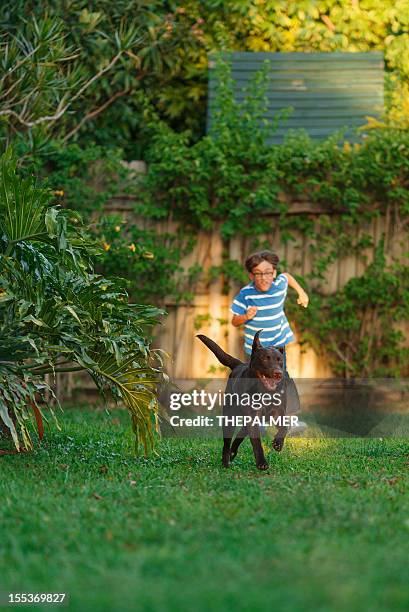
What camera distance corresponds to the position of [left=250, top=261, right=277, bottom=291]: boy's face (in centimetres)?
800

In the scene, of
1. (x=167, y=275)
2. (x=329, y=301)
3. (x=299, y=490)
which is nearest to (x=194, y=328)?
(x=167, y=275)

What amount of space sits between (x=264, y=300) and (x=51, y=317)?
7.15 ft

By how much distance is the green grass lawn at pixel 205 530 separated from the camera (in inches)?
133

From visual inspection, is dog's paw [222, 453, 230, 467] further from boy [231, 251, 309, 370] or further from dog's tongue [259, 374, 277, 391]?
boy [231, 251, 309, 370]

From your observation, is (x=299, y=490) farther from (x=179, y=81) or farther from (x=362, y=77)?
(x=179, y=81)

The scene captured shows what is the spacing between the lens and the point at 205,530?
4348mm

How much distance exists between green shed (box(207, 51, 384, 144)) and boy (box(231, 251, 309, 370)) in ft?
11.5

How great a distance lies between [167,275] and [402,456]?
13.8 ft

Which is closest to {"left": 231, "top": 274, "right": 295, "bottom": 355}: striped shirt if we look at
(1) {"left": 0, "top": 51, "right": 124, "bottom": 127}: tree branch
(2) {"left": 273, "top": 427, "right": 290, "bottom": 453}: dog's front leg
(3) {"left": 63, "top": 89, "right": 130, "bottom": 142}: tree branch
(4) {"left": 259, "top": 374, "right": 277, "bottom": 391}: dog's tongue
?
(2) {"left": 273, "top": 427, "right": 290, "bottom": 453}: dog's front leg

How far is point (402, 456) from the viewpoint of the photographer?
7.11 metres

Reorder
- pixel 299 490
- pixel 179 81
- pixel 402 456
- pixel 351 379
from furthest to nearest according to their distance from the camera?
pixel 179 81 → pixel 351 379 → pixel 402 456 → pixel 299 490

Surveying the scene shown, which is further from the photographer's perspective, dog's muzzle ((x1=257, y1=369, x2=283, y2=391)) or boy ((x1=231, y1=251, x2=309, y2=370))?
boy ((x1=231, y1=251, x2=309, y2=370))

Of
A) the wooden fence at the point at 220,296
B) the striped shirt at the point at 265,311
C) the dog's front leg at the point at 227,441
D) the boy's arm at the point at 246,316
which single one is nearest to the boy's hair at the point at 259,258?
the striped shirt at the point at 265,311

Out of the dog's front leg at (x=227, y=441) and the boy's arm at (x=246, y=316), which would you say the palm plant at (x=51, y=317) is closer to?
the dog's front leg at (x=227, y=441)
